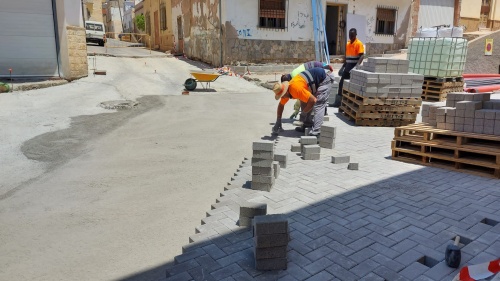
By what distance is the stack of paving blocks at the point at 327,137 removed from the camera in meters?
6.75

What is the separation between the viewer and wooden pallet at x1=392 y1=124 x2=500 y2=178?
16.9 feet

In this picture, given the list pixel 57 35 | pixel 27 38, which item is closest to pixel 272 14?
pixel 57 35

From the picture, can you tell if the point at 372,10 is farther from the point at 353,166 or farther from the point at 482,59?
the point at 353,166

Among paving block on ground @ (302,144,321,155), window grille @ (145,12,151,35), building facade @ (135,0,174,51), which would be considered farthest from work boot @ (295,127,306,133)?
window grille @ (145,12,151,35)

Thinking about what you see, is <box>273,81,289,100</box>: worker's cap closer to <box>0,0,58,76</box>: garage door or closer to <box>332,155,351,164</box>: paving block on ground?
<box>332,155,351,164</box>: paving block on ground

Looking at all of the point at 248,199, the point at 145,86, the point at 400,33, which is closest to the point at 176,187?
the point at 248,199

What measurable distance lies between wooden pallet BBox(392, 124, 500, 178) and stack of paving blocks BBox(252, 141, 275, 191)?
2.51 m

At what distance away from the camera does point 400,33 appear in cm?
2306

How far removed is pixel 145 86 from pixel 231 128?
693 centimetres

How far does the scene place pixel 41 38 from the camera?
13.6 metres

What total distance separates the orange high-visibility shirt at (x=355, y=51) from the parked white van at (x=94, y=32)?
967 inches

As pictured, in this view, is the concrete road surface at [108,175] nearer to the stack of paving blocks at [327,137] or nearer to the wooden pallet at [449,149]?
the stack of paving blocks at [327,137]

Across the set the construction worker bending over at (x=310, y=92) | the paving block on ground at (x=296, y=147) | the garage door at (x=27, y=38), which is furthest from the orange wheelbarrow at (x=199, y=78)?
the paving block on ground at (x=296, y=147)

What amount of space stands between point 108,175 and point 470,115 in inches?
221
